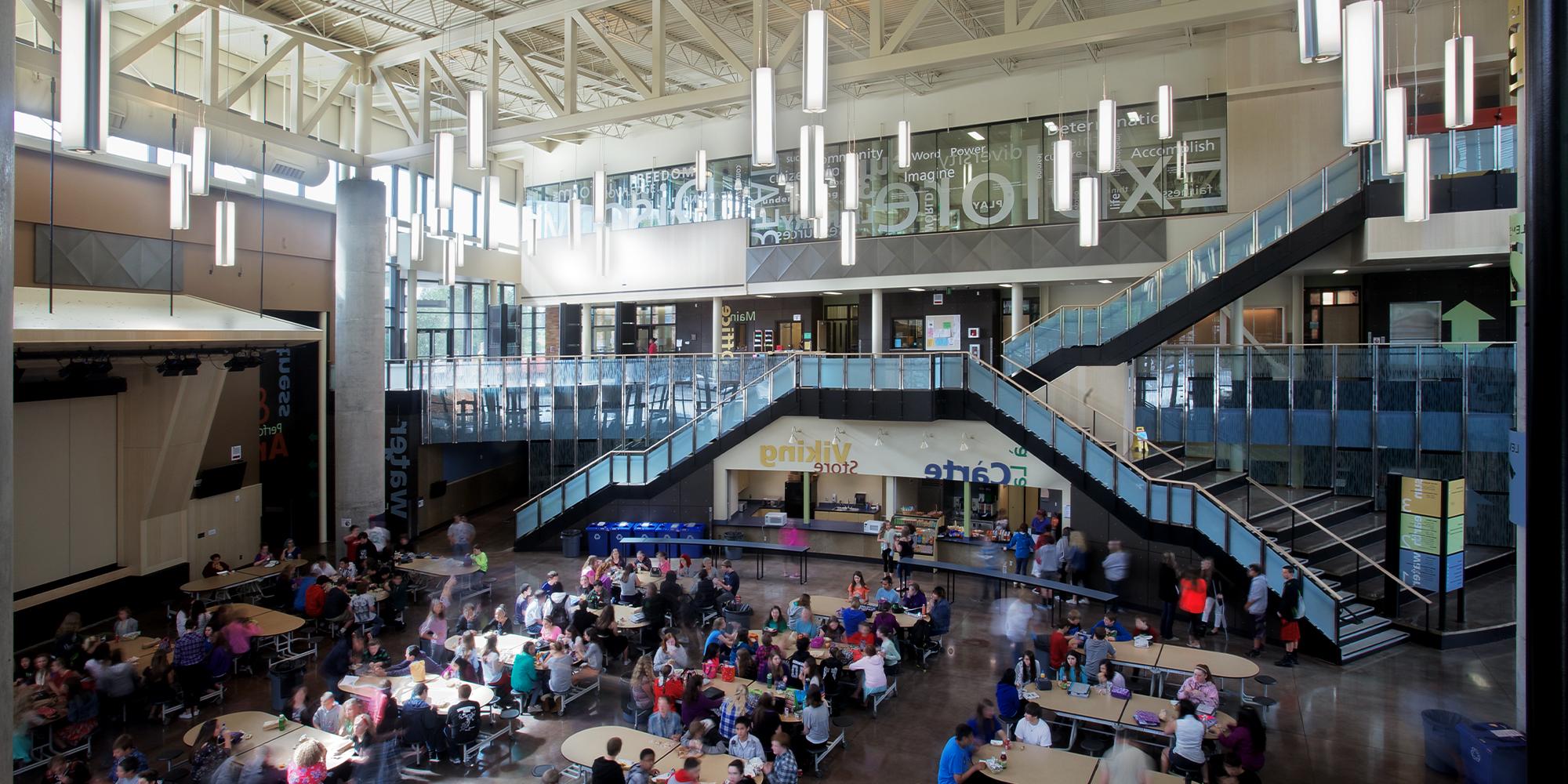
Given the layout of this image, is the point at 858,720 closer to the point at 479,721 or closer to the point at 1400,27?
the point at 479,721

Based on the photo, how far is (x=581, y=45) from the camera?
21.5m

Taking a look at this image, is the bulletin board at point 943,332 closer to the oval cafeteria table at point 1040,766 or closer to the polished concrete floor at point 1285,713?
the polished concrete floor at point 1285,713

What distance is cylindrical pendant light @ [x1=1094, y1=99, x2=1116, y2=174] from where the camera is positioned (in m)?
10.6

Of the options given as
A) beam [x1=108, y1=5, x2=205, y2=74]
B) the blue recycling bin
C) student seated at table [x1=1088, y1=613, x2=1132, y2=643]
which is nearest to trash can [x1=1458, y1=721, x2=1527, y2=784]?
student seated at table [x1=1088, y1=613, x2=1132, y2=643]

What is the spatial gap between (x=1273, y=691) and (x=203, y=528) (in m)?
18.5

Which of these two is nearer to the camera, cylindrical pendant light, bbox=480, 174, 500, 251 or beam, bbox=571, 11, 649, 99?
cylindrical pendant light, bbox=480, 174, 500, 251

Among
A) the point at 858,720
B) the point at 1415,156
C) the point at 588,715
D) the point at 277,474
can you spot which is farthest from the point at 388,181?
the point at 1415,156

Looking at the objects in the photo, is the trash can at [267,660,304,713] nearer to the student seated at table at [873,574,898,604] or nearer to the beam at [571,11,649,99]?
the student seated at table at [873,574,898,604]

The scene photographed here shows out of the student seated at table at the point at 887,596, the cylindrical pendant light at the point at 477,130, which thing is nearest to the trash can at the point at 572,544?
the student seated at table at the point at 887,596

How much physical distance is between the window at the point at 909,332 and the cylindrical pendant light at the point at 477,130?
16835 mm

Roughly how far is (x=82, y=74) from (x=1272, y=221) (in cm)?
1754

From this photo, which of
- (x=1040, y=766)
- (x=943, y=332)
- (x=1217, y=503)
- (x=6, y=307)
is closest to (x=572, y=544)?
(x=943, y=332)

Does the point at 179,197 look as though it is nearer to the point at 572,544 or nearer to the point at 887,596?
the point at 572,544

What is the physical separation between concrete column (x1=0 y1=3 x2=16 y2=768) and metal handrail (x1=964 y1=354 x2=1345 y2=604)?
13745 mm
